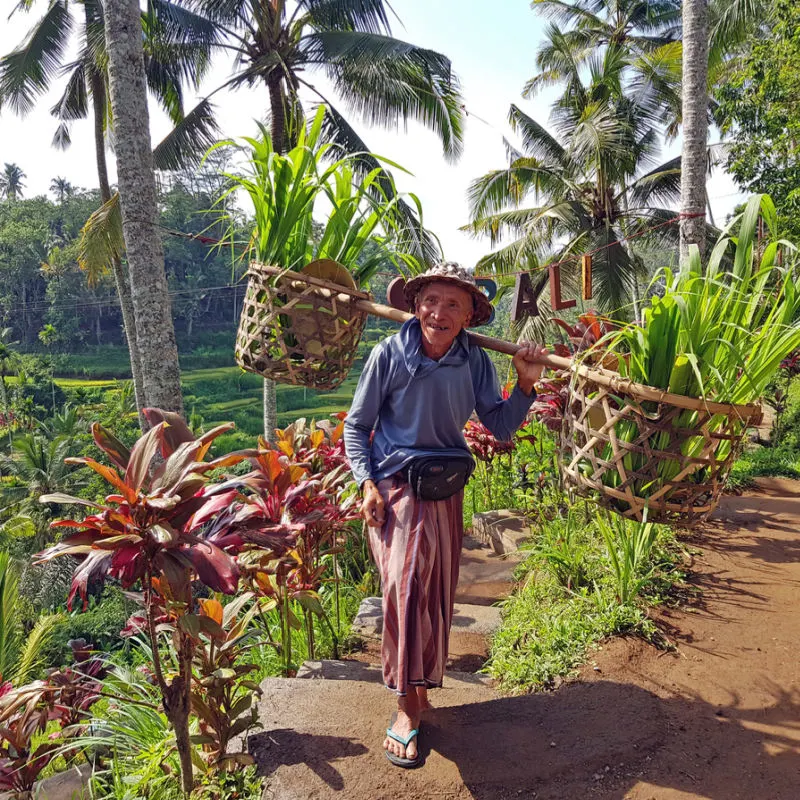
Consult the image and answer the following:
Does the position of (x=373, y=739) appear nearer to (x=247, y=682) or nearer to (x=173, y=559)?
(x=247, y=682)

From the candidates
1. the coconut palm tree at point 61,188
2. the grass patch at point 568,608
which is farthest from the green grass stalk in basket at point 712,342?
the coconut palm tree at point 61,188

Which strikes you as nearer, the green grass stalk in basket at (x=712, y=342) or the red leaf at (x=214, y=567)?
the red leaf at (x=214, y=567)

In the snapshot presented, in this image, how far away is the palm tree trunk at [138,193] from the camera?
155 inches

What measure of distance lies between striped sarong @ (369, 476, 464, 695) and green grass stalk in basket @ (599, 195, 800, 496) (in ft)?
1.77

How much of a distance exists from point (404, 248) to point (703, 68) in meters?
3.74

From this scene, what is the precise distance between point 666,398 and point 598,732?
1.05 metres

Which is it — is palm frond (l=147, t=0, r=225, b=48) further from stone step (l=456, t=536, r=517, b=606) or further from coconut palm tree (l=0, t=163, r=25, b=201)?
coconut palm tree (l=0, t=163, r=25, b=201)

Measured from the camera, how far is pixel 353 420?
198 cm

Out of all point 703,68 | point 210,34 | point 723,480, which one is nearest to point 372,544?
point 723,480

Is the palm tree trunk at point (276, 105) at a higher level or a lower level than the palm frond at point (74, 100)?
lower

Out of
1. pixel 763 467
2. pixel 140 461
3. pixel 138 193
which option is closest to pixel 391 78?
pixel 138 193

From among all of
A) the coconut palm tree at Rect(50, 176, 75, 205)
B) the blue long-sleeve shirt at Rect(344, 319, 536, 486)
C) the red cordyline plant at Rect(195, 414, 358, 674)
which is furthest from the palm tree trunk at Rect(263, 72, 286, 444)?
the coconut palm tree at Rect(50, 176, 75, 205)

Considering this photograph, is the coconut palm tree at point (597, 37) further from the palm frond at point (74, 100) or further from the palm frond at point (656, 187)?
the palm frond at point (74, 100)

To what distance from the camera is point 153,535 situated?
1479mm
